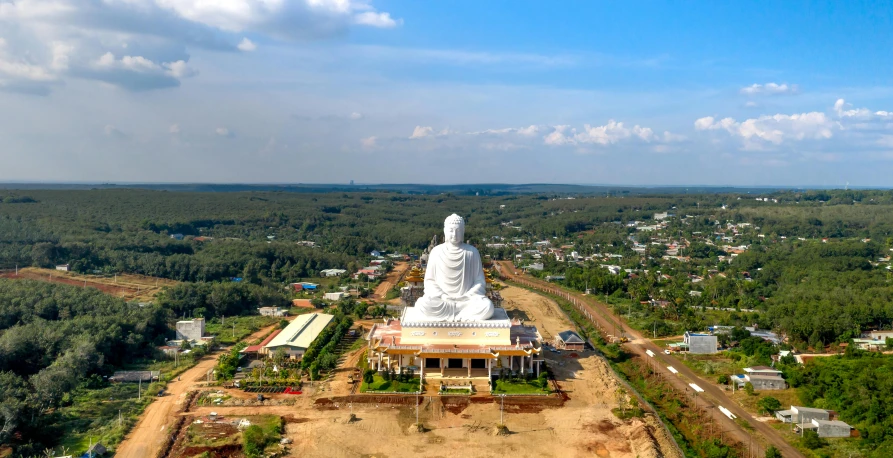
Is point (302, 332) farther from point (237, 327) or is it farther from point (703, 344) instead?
point (703, 344)

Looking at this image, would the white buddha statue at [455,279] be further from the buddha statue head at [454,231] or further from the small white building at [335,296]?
the small white building at [335,296]

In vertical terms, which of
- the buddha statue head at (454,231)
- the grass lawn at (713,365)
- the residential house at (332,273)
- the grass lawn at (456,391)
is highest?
the buddha statue head at (454,231)

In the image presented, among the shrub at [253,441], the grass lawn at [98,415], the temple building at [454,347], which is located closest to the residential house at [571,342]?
the temple building at [454,347]

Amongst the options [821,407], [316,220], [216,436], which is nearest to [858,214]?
[316,220]

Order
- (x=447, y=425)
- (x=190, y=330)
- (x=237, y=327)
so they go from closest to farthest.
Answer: (x=447, y=425) < (x=190, y=330) < (x=237, y=327)

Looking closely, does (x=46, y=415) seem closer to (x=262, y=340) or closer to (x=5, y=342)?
(x=5, y=342)

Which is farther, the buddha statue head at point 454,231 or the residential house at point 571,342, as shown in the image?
the residential house at point 571,342

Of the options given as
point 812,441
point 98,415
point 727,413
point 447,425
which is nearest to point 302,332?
point 98,415
